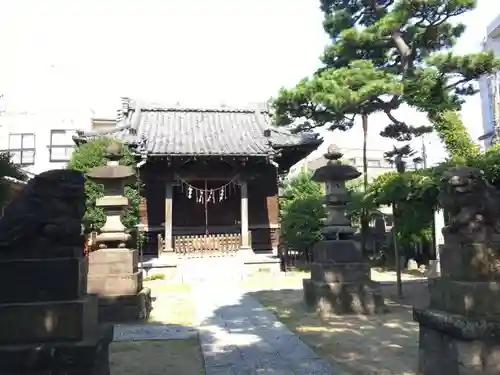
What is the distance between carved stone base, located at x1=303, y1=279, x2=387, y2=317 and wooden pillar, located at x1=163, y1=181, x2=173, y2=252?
32.3 feet

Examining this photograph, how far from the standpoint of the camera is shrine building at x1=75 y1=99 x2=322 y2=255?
17.6m

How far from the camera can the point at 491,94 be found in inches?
701

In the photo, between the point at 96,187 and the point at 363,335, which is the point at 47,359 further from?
the point at 96,187

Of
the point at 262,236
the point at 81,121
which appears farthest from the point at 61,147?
the point at 262,236

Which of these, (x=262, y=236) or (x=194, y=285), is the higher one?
(x=262, y=236)

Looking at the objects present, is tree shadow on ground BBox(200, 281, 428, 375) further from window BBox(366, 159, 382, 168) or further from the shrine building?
window BBox(366, 159, 382, 168)

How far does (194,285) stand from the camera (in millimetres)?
13445

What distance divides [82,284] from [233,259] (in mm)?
12780

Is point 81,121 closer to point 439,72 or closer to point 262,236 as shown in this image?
point 262,236

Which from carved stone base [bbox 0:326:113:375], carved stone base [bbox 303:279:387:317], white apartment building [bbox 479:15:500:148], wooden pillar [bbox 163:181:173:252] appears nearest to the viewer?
carved stone base [bbox 0:326:113:375]

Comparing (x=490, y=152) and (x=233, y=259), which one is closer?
(x=490, y=152)

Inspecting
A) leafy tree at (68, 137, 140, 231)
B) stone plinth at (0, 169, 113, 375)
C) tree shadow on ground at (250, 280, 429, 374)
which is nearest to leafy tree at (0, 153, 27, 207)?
stone plinth at (0, 169, 113, 375)

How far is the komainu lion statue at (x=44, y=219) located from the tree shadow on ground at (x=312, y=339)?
2.27 metres

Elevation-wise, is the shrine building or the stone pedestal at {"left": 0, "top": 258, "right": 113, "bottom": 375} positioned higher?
the shrine building
